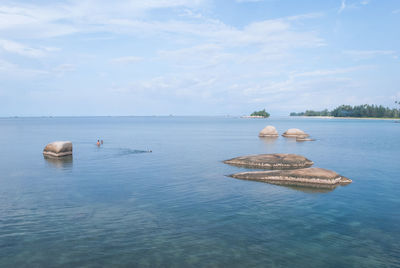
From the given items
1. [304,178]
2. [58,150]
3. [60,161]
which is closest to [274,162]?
[304,178]

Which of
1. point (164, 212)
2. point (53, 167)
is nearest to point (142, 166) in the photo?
point (53, 167)

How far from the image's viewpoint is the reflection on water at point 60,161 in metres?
43.5

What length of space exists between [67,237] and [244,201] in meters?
13.6

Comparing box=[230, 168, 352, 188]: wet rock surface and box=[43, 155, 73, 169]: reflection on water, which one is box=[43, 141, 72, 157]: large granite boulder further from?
box=[230, 168, 352, 188]: wet rock surface

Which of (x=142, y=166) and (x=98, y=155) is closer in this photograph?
(x=142, y=166)

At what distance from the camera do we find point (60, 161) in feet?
155

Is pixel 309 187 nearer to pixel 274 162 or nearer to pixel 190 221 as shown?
pixel 274 162

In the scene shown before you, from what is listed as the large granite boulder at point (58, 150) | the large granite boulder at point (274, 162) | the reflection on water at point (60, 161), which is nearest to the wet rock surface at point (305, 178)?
the large granite boulder at point (274, 162)

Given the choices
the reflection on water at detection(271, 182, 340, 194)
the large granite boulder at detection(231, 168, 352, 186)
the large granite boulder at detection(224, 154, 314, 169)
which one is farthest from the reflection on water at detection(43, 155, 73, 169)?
the reflection on water at detection(271, 182, 340, 194)

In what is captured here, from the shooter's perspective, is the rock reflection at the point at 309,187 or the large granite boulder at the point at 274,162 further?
the large granite boulder at the point at 274,162

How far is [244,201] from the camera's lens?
24.9 m

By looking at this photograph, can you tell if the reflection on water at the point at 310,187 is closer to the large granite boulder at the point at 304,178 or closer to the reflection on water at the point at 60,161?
the large granite boulder at the point at 304,178

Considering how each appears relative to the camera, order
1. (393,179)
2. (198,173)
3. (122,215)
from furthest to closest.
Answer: (198,173), (393,179), (122,215)

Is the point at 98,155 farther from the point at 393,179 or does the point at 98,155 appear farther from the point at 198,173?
the point at 393,179
